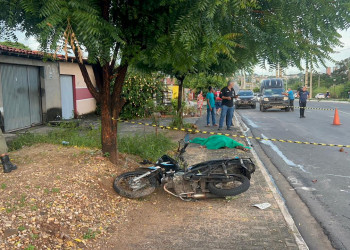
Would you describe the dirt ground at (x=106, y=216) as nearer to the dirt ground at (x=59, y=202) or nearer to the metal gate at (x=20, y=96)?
the dirt ground at (x=59, y=202)

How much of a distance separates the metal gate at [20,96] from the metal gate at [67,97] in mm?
2148

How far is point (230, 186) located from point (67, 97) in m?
13.8

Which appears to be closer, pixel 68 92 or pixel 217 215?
pixel 217 215

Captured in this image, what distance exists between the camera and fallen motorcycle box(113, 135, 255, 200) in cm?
530

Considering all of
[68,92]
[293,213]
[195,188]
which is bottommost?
[293,213]

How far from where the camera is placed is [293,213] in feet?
16.9

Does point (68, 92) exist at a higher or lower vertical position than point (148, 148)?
higher

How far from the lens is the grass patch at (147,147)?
7.76 metres

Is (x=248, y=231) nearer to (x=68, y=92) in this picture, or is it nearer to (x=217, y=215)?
(x=217, y=215)

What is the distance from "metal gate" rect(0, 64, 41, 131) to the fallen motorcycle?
28.8 ft

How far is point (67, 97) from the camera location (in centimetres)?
1747

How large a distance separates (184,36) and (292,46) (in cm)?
164

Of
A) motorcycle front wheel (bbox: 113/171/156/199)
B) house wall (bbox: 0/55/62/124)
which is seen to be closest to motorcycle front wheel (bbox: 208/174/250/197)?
motorcycle front wheel (bbox: 113/171/156/199)

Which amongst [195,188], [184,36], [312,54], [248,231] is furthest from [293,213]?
[184,36]
